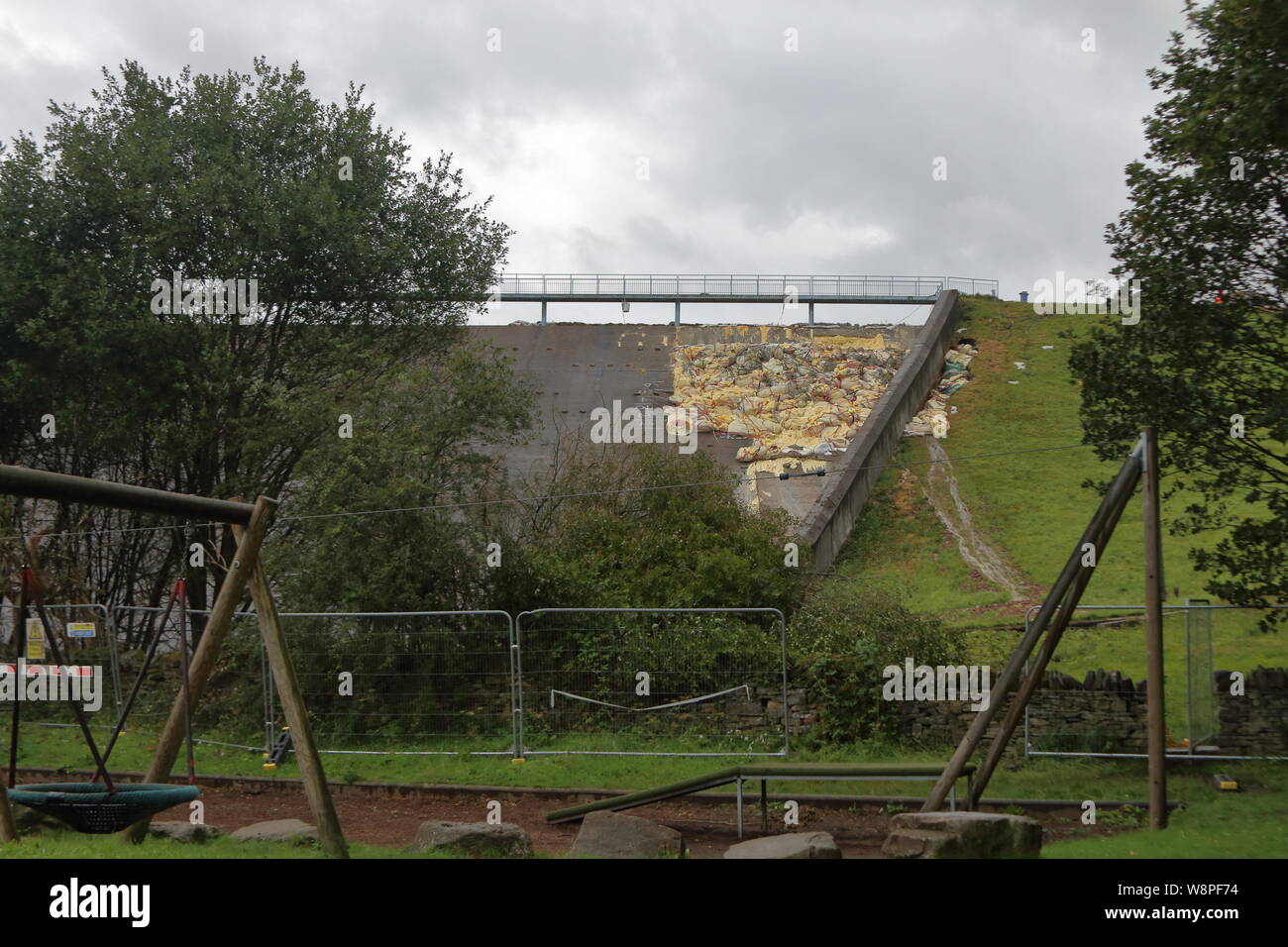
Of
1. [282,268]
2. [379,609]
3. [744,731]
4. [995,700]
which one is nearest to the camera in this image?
[995,700]

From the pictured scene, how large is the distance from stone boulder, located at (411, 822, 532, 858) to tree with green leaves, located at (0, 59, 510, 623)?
10408 mm

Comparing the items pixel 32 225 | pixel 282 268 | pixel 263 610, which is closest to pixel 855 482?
pixel 282 268

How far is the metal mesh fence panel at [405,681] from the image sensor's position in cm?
1669

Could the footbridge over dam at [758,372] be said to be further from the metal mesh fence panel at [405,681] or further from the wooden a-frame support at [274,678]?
the wooden a-frame support at [274,678]

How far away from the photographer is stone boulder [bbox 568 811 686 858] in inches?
376

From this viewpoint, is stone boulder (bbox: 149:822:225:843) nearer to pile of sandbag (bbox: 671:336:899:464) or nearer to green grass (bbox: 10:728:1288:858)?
green grass (bbox: 10:728:1288:858)

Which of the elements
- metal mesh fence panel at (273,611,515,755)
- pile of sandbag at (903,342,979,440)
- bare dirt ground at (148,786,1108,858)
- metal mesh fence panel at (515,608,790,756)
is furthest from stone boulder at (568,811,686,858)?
pile of sandbag at (903,342,979,440)

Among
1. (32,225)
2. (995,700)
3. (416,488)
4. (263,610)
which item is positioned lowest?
(995,700)

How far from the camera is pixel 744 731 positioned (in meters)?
16.3

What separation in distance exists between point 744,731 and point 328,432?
860 cm

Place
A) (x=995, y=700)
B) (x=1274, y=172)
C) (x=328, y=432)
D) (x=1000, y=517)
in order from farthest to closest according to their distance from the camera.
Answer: (x=1000, y=517)
(x=328, y=432)
(x=1274, y=172)
(x=995, y=700)

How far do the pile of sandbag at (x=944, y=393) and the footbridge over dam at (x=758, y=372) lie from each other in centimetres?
26

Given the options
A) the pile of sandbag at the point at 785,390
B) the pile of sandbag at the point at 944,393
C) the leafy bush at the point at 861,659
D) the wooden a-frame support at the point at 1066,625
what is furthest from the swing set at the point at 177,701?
the pile of sandbag at the point at 944,393
